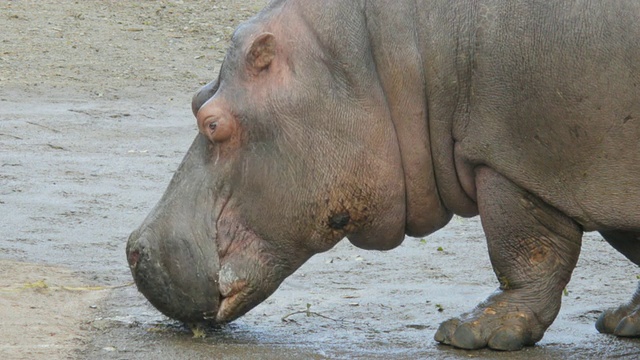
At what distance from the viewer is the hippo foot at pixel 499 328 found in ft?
15.9

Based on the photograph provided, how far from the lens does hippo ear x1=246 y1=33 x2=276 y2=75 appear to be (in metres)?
4.85

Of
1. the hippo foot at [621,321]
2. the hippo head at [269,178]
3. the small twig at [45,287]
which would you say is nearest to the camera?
the hippo head at [269,178]

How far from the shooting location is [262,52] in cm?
486

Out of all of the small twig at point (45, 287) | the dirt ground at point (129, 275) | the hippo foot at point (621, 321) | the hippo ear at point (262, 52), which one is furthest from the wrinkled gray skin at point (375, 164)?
the small twig at point (45, 287)

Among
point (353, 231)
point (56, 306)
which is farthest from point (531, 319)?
point (56, 306)

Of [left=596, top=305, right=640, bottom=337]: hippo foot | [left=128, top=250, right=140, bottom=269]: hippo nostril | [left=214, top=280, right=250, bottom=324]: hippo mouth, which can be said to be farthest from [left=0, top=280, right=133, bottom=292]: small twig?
[left=596, top=305, right=640, bottom=337]: hippo foot

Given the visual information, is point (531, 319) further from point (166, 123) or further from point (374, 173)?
point (166, 123)

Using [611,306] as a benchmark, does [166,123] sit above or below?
above

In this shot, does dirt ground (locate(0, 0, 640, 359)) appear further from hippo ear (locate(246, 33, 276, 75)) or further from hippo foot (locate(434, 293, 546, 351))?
hippo ear (locate(246, 33, 276, 75))

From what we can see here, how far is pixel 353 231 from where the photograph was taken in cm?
494

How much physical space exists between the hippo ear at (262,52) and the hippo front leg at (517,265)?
83 cm

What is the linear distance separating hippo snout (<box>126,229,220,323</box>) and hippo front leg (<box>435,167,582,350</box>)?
2.77ft

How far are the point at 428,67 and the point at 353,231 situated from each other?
2.10ft

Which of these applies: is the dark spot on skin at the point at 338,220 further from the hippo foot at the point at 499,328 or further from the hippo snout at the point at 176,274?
the hippo foot at the point at 499,328
